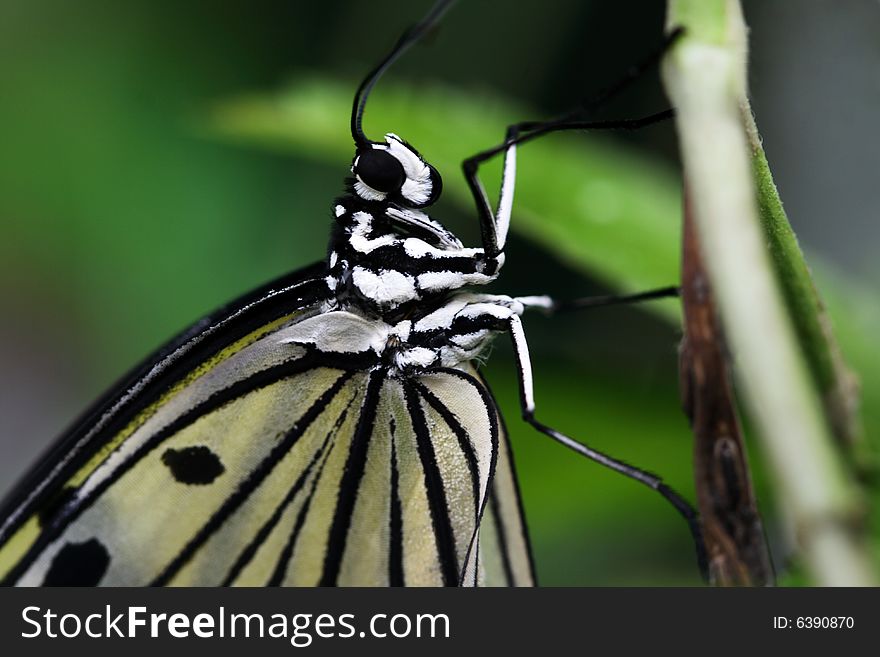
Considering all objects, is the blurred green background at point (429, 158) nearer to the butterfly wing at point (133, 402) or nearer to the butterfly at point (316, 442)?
the butterfly at point (316, 442)

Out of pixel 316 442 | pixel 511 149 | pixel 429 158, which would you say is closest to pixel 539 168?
pixel 429 158

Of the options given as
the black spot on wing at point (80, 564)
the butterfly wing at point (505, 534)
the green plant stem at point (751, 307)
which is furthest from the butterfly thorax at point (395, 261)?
the green plant stem at point (751, 307)

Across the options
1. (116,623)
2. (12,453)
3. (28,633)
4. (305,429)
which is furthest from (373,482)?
(12,453)

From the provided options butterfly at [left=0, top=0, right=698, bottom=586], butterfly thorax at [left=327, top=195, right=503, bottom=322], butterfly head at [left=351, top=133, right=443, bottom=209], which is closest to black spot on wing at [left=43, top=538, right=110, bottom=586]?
butterfly at [left=0, top=0, right=698, bottom=586]

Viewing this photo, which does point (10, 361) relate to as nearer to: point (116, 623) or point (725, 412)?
point (116, 623)

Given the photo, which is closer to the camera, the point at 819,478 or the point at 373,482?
the point at 819,478

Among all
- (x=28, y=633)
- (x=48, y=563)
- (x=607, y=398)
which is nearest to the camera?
(x=28, y=633)

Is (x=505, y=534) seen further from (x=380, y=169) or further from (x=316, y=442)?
(x=380, y=169)
